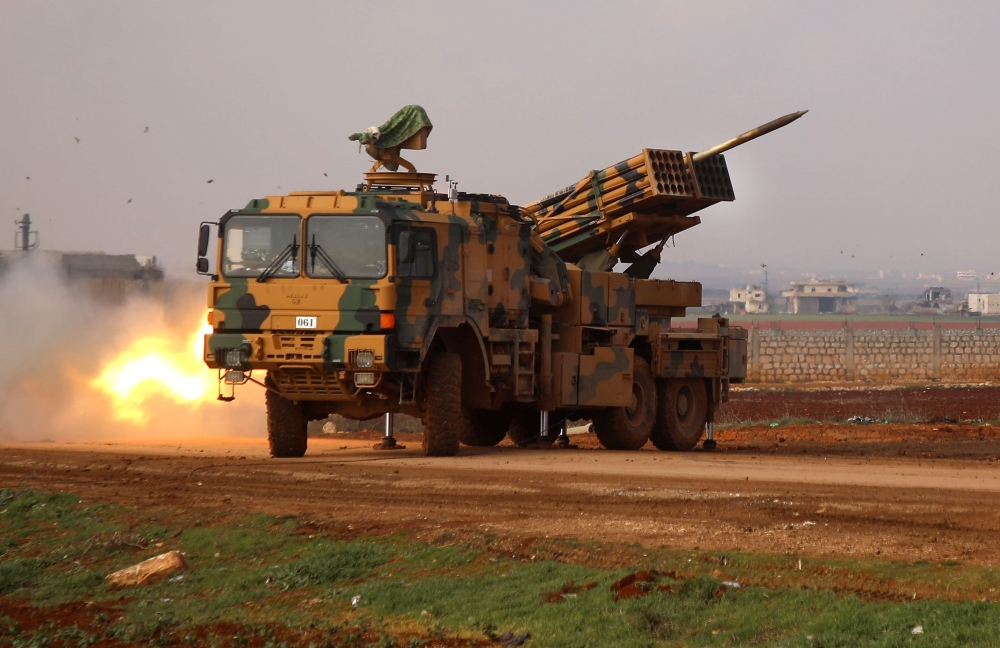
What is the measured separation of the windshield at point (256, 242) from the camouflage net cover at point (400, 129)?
11.8 feet

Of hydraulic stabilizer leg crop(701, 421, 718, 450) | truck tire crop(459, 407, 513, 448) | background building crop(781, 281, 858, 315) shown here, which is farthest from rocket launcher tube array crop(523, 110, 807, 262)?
background building crop(781, 281, 858, 315)

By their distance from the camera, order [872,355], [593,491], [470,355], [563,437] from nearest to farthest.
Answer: [593,491] < [470,355] < [563,437] < [872,355]

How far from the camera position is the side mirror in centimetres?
1642

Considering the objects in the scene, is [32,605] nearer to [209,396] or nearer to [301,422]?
[301,422]

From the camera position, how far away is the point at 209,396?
75.3 ft

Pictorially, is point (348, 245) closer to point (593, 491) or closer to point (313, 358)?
point (313, 358)

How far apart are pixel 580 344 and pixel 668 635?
39.2 ft

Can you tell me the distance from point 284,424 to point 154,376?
5886mm

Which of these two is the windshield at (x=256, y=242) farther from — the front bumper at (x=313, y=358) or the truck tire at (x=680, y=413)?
the truck tire at (x=680, y=413)

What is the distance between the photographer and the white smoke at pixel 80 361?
21594 mm

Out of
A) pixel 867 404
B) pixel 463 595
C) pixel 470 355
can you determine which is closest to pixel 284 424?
pixel 470 355

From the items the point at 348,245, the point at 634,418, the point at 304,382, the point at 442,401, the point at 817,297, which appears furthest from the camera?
→ the point at 817,297

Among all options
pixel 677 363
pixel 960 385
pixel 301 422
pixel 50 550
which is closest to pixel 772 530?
pixel 50 550

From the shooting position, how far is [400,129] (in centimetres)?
1980
